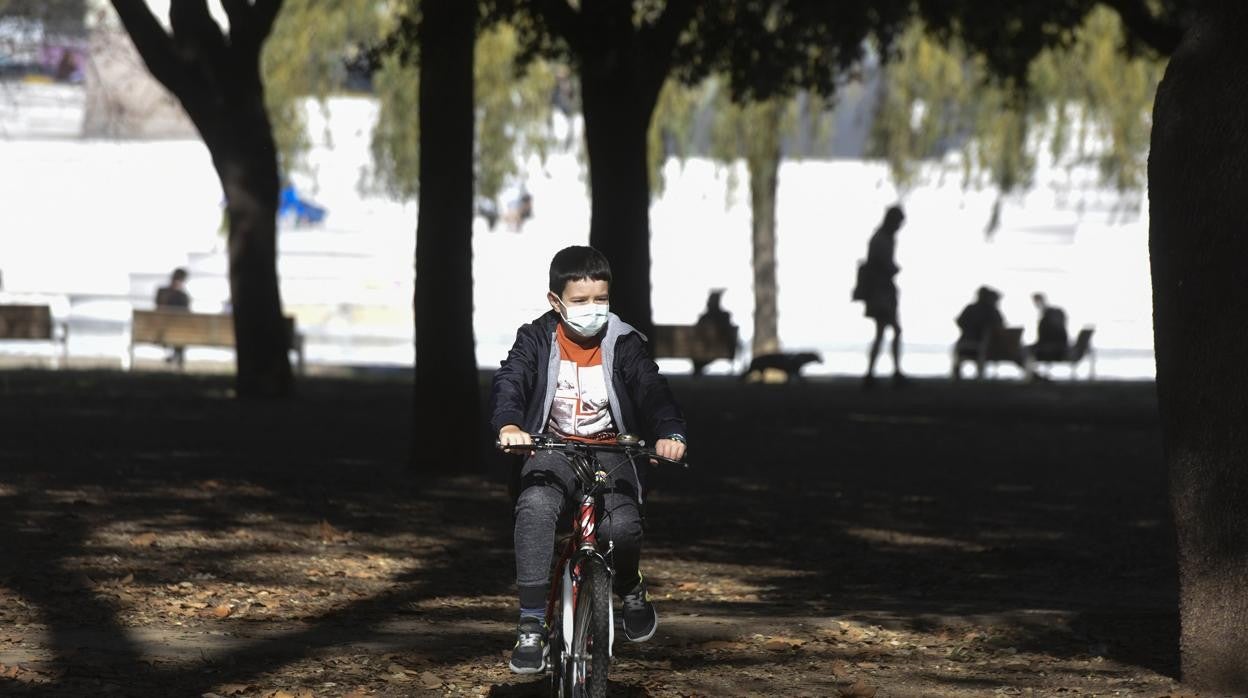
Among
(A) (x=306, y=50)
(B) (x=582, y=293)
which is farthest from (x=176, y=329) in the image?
(B) (x=582, y=293)

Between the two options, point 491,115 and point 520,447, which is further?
point 491,115

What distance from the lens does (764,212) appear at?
32.3 m

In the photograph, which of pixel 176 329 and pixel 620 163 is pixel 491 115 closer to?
pixel 176 329

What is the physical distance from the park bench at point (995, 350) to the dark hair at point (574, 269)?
2418cm

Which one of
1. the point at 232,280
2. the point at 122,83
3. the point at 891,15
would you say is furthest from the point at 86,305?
the point at 891,15

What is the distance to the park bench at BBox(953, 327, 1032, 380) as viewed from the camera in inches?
1180

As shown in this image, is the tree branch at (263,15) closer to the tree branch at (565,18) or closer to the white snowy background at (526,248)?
the tree branch at (565,18)

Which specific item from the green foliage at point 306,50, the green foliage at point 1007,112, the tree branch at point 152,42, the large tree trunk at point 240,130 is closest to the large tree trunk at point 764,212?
the green foliage at point 1007,112

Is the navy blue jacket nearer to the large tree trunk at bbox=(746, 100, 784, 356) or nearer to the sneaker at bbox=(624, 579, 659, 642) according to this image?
the sneaker at bbox=(624, 579, 659, 642)

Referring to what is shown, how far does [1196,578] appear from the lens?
6809 millimetres

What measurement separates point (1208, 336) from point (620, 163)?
9.04 meters

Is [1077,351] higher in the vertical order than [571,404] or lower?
higher

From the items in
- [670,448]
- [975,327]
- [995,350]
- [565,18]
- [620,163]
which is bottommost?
[670,448]

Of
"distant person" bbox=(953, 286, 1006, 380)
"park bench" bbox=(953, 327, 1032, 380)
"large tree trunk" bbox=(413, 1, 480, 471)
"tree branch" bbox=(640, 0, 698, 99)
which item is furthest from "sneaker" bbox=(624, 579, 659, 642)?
"distant person" bbox=(953, 286, 1006, 380)
